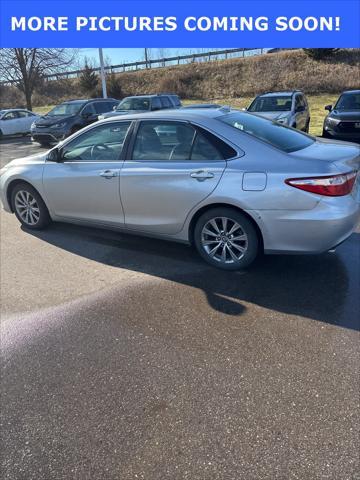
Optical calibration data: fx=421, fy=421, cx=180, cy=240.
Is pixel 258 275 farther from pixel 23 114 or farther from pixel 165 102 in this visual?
pixel 23 114

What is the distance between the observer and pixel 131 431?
2418 mm

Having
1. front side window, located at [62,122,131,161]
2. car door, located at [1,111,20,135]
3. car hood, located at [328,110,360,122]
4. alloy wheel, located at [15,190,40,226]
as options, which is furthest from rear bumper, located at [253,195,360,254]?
car door, located at [1,111,20,135]

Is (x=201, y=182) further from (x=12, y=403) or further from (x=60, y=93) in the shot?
(x=60, y=93)

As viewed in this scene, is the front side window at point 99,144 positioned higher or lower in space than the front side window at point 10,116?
lower

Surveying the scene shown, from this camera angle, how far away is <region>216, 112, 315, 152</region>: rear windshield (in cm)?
425

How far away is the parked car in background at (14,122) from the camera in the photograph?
1997 centimetres

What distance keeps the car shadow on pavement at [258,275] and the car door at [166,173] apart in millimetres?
402

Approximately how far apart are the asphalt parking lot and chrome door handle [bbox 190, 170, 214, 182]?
962 mm

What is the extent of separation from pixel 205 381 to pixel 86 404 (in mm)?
773

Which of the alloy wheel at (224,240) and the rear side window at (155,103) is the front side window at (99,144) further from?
the rear side window at (155,103)

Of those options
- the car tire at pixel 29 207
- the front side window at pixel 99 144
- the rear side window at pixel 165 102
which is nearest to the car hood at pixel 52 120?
the rear side window at pixel 165 102

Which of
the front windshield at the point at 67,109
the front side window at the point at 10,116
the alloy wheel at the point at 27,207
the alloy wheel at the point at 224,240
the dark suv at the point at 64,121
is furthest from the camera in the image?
the front side window at the point at 10,116

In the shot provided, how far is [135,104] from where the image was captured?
52.9 ft

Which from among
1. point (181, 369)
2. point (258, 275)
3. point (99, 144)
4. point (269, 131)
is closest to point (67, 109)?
point (99, 144)
